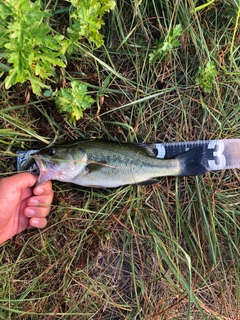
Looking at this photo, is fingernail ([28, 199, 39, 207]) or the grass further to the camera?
the grass

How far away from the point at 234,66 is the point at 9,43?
6.31ft

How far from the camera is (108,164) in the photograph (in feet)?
8.32

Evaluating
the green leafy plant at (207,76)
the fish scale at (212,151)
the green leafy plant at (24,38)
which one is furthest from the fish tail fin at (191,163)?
the green leafy plant at (24,38)

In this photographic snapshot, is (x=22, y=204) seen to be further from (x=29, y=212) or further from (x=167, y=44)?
(x=167, y=44)

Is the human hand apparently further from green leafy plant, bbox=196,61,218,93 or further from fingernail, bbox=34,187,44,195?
green leafy plant, bbox=196,61,218,93

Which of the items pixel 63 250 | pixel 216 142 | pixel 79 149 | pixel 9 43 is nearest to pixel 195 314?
pixel 63 250

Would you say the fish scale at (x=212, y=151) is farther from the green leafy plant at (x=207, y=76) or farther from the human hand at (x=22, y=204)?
the human hand at (x=22, y=204)

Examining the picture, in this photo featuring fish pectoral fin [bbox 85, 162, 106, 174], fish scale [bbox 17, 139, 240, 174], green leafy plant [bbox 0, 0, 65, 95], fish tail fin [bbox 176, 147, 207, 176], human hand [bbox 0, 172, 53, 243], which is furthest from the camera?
fish scale [bbox 17, 139, 240, 174]

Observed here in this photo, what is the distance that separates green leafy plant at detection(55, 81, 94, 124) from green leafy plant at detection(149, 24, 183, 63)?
673mm

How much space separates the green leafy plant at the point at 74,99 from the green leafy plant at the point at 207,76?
96cm

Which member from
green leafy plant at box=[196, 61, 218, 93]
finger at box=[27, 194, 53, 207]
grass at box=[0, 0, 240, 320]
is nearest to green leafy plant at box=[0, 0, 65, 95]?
grass at box=[0, 0, 240, 320]

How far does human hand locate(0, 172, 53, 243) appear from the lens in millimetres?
2393

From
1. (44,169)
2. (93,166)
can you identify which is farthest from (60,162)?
(93,166)

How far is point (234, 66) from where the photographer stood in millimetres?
2850
